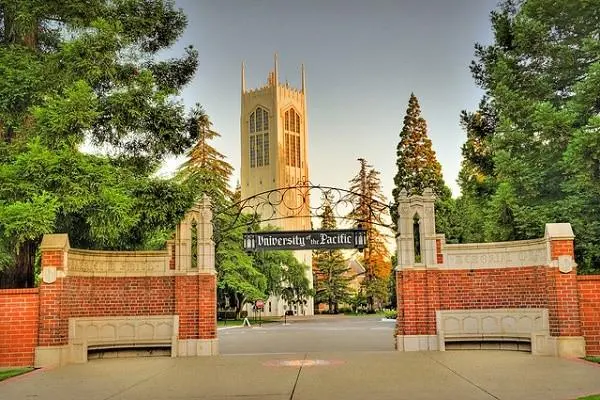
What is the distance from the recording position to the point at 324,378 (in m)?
11.2

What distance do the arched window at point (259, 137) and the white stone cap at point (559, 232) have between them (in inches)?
3102

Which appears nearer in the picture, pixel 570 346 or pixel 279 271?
pixel 570 346

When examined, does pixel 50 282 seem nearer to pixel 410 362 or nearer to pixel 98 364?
pixel 98 364

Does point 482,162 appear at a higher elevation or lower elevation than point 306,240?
higher

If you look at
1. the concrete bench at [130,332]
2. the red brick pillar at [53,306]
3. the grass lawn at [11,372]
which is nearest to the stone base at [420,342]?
the concrete bench at [130,332]

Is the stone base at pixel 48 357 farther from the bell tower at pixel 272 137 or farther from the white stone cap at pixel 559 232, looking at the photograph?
the bell tower at pixel 272 137

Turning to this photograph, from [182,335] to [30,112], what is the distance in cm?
687

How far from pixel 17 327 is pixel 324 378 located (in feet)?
24.2

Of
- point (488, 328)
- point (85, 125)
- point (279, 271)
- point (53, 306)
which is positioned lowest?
point (488, 328)

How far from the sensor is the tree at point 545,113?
18.3m

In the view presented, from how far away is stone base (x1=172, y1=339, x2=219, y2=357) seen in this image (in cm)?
1568

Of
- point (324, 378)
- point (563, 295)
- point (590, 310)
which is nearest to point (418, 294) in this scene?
point (563, 295)

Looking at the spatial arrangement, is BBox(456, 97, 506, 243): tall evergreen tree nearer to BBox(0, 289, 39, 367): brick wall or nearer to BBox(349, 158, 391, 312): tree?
BBox(0, 289, 39, 367): brick wall

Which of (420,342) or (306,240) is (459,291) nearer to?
(420,342)
